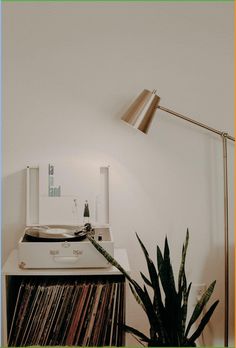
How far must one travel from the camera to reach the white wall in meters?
2.12

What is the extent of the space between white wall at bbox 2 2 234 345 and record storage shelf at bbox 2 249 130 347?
330mm

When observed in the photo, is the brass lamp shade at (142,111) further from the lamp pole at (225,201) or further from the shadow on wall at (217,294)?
the shadow on wall at (217,294)

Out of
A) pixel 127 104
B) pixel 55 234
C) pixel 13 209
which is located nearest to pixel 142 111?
pixel 127 104

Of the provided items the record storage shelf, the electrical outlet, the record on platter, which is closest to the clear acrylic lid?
the record on platter

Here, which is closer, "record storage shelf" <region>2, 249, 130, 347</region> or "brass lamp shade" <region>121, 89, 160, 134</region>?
"record storage shelf" <region>2, 249, 130, 347</region>

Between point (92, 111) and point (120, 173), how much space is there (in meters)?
0.33

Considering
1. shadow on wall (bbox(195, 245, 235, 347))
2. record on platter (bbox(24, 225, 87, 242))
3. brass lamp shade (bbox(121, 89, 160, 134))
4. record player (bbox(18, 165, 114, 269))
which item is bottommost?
shadow on wall (bbox(195, 245, 235, 347))

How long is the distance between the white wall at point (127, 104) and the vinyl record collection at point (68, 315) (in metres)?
0.41

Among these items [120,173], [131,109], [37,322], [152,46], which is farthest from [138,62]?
[37,322]

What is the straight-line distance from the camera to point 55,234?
1.79 metres

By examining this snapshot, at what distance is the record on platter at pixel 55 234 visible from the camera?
1764mm

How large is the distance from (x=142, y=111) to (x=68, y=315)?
928 mm

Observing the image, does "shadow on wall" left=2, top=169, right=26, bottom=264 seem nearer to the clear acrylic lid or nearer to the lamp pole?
the clear acrylic lid

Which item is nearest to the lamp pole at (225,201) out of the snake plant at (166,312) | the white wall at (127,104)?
the white wall at (127,104)
